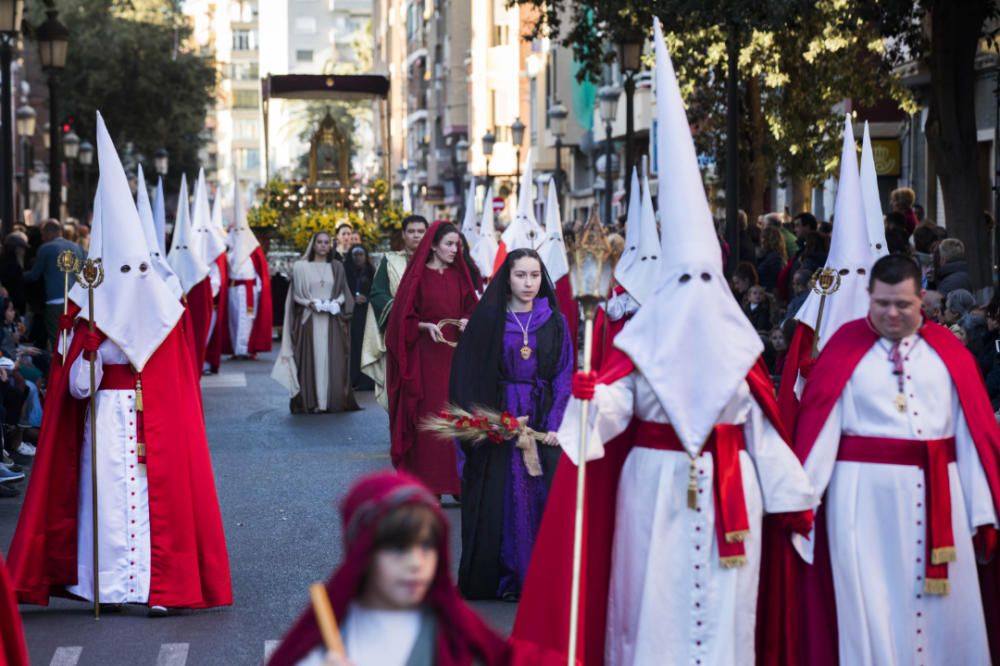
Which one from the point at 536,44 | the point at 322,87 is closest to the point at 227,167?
the point at 536,44

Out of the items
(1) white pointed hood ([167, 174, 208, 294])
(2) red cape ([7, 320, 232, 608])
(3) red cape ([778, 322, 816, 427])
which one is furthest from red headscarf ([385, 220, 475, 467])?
(1) white pointed hood ([167, 174, 208, 294])

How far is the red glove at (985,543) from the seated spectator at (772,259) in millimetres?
12492

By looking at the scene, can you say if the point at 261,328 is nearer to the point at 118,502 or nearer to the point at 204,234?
the point at 204,234

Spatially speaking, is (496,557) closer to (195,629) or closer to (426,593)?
(195,629)

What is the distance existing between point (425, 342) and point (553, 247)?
7.22 meters

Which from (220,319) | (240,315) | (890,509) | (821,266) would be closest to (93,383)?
(890,509)

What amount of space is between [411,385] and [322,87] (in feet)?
85.4

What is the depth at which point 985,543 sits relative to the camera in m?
6.92

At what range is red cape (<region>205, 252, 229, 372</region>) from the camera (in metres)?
24.3

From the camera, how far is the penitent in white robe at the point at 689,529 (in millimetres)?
6473

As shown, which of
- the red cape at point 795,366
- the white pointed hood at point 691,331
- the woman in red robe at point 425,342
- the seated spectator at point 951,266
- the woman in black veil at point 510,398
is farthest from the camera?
the seated spectator at point 951,266

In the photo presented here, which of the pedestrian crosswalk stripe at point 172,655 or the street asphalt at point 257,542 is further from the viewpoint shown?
the street asphalt at point 257,542

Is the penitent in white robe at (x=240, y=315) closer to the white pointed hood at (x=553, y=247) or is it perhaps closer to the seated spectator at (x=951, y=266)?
the white pointed hood at (x=553, y=247)

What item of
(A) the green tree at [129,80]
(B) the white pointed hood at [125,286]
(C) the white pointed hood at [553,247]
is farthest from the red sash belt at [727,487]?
(A) the green tree at [129,80]
